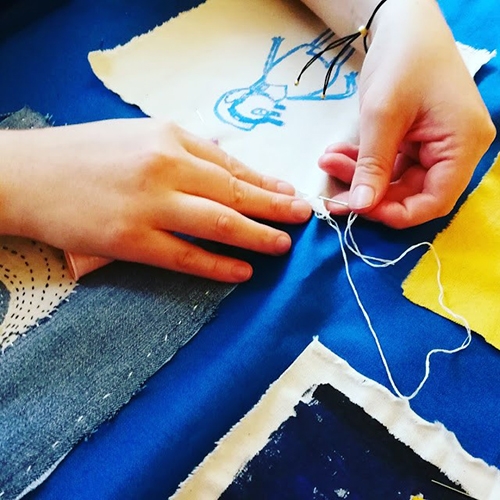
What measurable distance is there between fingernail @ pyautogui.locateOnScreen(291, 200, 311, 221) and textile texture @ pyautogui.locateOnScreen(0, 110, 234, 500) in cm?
11

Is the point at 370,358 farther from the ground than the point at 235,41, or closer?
closer

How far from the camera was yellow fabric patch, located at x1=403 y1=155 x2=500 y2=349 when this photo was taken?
56 cm

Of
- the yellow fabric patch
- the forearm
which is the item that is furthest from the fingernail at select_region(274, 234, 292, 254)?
the forearm

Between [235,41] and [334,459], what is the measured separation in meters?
0.54

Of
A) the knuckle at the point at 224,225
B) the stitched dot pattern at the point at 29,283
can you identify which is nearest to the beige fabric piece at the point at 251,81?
the knuckle at the point at 224,225

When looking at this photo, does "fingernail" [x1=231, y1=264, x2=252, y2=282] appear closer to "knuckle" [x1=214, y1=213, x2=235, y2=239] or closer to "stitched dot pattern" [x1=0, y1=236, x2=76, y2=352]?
"knuckle" [x1=214, y1=213, x2=235, y2=239]

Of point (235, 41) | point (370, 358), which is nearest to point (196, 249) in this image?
point (370, 358)

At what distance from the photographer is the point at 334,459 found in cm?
50

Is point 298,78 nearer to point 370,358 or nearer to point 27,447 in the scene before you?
point 370,358

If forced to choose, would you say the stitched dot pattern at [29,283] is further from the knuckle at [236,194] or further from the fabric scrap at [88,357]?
the knuckle at [236,194]

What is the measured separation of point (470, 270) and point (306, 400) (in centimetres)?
21

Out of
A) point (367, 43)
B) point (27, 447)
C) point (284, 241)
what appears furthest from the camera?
point (367, 43)

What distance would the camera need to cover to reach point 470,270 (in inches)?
23.1

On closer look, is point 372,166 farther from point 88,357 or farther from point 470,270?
point 88,357
